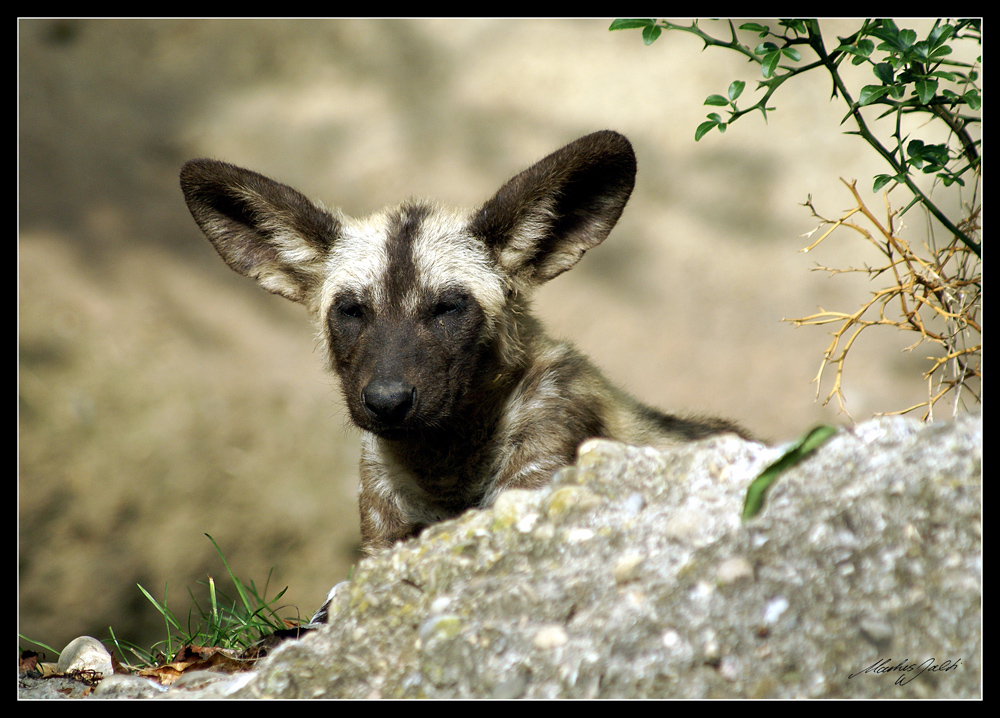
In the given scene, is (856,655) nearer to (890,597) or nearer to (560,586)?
(890,597)

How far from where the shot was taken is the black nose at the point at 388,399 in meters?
3.42

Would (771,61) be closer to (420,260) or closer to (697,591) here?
(420,260)

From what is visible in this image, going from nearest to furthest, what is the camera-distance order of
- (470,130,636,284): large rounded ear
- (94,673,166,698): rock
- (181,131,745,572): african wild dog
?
(94,673,166,698): rock, (181,131,745,572): african wild dog, (470,130,636,284): large rounded ear

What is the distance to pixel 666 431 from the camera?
446cm

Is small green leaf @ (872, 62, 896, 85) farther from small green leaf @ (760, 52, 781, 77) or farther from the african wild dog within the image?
the african wild dog

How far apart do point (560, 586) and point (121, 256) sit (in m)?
8.08

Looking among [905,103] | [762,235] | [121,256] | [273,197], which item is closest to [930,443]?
[905,103]

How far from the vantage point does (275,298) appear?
966 centimetres

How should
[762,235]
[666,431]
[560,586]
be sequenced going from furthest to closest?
[762,235] < [666,431] < [560,586]

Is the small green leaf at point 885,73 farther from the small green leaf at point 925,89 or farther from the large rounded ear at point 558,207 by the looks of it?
the large rounded ear at point 558,207

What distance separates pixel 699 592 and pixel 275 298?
817 centimetres
